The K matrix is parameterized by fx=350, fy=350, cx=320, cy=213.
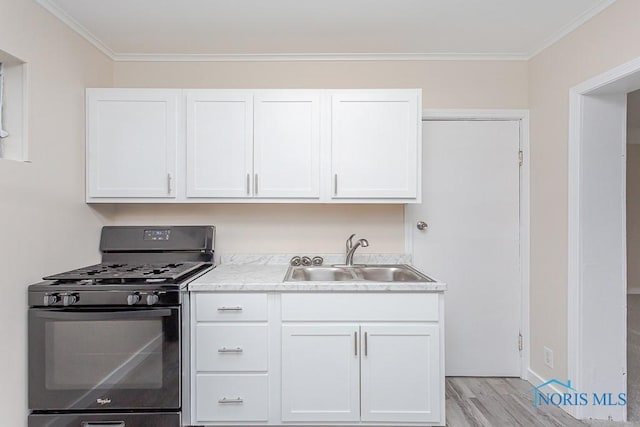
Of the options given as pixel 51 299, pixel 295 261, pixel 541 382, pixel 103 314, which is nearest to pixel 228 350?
pixel 103 314

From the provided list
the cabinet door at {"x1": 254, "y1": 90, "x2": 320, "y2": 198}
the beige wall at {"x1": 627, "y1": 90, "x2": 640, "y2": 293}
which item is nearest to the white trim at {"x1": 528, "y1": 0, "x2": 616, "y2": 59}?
the cabinet door at {"x1": 254, "y1": 90, "x2": 320, "y2": 198}

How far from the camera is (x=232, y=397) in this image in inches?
75.5

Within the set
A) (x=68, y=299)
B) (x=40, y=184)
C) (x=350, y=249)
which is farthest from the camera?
(x=350, y=249)

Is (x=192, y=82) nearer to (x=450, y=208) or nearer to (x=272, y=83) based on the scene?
(x=272, y=83)

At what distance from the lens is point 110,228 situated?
2467 mm

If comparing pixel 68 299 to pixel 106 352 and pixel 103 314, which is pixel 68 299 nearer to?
pixel 103 314

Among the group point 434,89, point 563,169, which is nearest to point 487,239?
point 563,169

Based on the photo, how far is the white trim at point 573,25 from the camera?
1.93 m

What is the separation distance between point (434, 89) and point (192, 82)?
180 centimetres

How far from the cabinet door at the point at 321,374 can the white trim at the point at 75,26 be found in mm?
2188

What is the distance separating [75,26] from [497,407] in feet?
11.7

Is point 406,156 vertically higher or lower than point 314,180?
higher

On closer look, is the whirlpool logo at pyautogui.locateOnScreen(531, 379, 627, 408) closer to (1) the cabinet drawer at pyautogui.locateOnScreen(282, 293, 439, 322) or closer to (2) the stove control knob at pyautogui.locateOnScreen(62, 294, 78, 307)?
(1) the cabinet drawer at pyautogui.locateOnScreen(282, 293, 439, 322)

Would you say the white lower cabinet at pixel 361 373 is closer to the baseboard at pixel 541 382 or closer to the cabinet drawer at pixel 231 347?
the cabinet drawer at pixel 231 347
